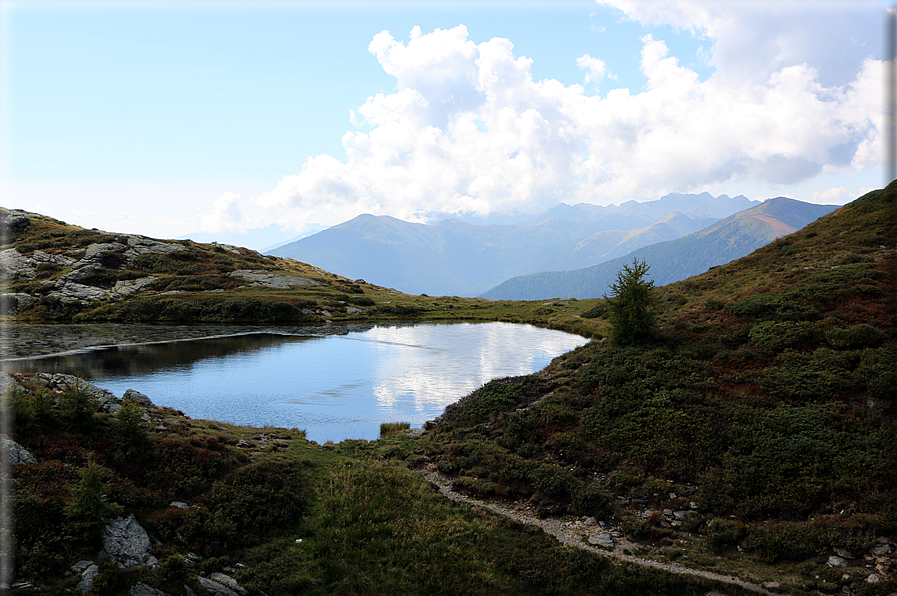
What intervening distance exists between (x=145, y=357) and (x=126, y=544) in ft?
174

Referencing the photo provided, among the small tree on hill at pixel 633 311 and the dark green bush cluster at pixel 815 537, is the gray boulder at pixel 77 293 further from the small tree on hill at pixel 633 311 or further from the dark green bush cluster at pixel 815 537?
the dark green bush cluster at pixel 815 537

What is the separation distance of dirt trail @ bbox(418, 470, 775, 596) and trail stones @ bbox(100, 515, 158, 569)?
1275cm

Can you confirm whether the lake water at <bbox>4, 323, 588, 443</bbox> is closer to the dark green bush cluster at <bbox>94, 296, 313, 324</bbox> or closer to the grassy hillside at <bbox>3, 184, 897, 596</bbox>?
the grassy hillside at <bbox>3, 184, 897, 596</bbox>

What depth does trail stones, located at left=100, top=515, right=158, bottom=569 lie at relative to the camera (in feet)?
42.7

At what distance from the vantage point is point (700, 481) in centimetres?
2097

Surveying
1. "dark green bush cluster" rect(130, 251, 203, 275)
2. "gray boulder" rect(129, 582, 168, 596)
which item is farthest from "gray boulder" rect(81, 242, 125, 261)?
"gray boulder" rect(129, 582, 168, 596)

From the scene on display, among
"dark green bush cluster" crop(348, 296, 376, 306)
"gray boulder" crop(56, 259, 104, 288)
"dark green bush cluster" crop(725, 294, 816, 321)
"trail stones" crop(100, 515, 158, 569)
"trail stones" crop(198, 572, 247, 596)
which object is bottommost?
"trail stones" crop(198, 572, 247, 596)

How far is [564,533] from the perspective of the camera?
61.8 feet

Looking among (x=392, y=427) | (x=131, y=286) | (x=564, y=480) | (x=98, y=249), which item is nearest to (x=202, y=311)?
(x=131, y=286)

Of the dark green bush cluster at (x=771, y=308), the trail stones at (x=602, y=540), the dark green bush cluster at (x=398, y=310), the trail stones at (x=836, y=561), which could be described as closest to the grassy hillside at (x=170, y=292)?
the dark green bush cluster at (x=398, y=310)

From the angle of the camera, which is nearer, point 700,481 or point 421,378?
point 700,481

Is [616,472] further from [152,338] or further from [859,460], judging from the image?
[152,338]

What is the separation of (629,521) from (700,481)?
454 centimetres

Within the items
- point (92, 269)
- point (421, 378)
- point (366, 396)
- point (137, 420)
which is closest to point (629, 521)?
point (137, 420)
